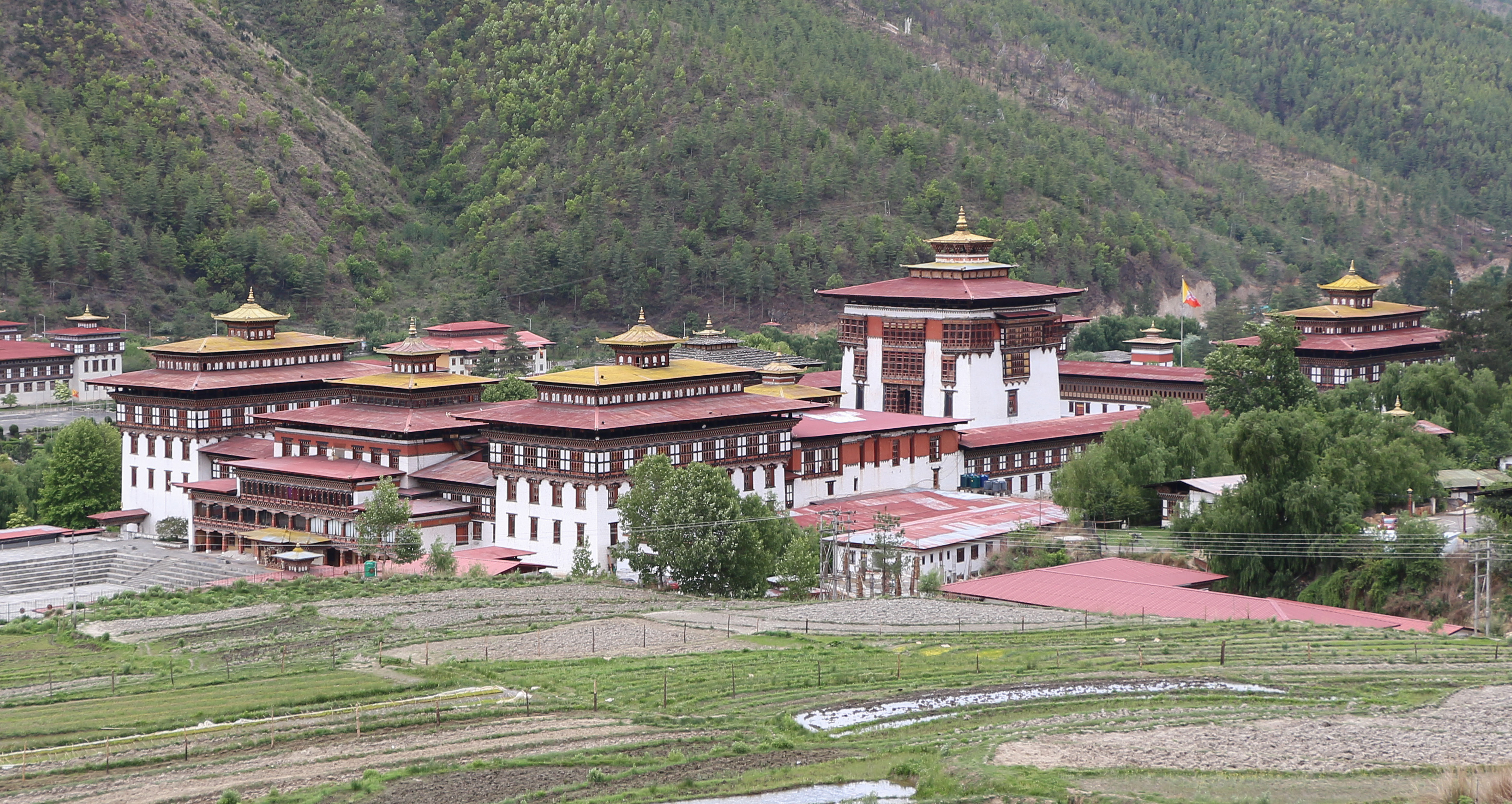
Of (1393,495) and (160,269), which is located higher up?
(160,269)

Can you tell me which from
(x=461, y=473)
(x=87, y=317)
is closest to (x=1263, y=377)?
(x=461, y=473)

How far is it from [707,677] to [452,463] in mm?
34500

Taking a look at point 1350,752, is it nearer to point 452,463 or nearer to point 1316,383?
point 452,463

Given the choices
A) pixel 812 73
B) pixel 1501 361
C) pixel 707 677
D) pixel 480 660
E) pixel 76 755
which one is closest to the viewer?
pixel 76 755

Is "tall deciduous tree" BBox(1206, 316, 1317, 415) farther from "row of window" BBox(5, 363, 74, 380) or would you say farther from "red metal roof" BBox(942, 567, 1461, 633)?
"row of window" BBox(5, 363, 74, 380)

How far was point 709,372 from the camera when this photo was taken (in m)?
87.2

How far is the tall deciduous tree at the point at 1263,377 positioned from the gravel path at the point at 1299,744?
47.2m

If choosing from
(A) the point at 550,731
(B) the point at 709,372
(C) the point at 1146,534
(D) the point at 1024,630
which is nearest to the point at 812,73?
(B) the point at 709,372

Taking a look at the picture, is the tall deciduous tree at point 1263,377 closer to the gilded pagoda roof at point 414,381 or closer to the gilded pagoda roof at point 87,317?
the gilded pagoda roof at point 414,381

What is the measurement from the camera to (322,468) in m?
83.8

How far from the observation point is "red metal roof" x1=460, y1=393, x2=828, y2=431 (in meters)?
79.7

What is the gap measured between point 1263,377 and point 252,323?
44.5 m

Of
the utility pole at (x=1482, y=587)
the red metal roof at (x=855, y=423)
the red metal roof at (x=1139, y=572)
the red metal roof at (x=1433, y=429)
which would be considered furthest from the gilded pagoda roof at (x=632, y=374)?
the utility pole at (x=1482, y=587)

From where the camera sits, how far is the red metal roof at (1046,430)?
96.2m
